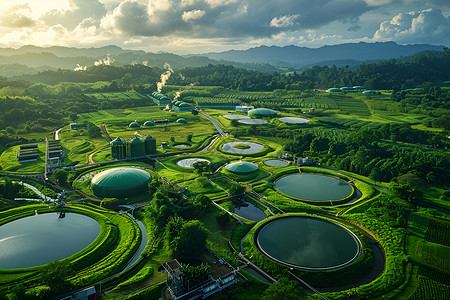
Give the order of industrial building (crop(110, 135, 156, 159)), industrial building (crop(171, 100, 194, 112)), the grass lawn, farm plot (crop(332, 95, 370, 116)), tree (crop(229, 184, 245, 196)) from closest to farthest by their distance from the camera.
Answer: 1. tree (crop(229, 184, 245, 196))
2. the grass lawn
3. industrial building (crop(110, 135, 156, 159))
4. farm plot (crop(332, 95, 370, 116))
5. industrial building (crop(171, 100, 194, 112))

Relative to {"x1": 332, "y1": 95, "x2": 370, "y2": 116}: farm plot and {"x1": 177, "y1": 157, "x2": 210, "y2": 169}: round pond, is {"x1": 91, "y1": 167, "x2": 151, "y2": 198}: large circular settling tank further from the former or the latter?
{"x1": 332, "y1": 95, "x2": 370, "y2": 116}: farm plot

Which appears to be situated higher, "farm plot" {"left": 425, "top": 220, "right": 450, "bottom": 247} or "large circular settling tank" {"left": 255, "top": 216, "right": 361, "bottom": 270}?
"farm plot" {"left": 425, "top": 220, "right": 450, "bottom": 247}

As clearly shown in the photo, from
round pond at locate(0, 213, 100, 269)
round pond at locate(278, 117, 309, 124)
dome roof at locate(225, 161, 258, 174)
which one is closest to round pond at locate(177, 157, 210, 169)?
dome roof at locate(225, 161, 258, 174)

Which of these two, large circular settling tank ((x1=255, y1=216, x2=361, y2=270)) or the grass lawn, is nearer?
large circular settling tank ((x1=255, y1=216, x2=361, y2=270))

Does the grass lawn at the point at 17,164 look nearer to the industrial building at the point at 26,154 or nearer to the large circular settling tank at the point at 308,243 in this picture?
the industrial building at the point at 26,154

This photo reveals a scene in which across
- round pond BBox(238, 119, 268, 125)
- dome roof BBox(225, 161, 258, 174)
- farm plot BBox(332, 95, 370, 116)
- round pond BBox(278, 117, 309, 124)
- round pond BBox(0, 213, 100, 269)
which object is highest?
farm plot BBox(332, 95, 370, 116)

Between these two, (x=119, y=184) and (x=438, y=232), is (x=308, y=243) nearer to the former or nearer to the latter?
(x=438, y=232)

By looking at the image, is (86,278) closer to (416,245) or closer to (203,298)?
(203,298)
